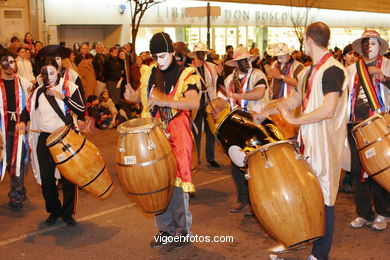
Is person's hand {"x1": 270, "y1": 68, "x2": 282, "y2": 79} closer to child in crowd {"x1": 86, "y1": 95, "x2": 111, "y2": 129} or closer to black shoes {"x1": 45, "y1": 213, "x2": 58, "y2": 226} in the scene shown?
black shoes {"x1": 45, "y1": 213, "x2": 58, "y2": 226}

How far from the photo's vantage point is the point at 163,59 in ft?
17.4

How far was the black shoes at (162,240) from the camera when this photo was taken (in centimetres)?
564

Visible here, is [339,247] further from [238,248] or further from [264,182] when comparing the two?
[264,182]

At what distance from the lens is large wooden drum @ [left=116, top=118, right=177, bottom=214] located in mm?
4750

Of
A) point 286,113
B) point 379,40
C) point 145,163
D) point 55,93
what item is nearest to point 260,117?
point 286,113

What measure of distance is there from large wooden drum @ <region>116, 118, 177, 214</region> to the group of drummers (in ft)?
1.23

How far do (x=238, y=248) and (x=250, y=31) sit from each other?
75.4 ft

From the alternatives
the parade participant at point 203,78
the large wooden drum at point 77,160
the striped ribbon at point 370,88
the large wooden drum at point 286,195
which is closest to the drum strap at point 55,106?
the large wooden drum at point 77,160

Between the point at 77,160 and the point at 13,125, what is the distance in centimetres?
185

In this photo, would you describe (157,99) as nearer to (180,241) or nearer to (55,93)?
(180,241)

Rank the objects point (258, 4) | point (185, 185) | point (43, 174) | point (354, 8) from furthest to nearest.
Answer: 1. point (354, 8)
2. point (258, 4)
3. point (43, 174)
4. point (185, 185)

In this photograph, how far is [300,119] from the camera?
14.8ft

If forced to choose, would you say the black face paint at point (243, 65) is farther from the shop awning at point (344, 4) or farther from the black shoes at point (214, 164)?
the shop awning at point (344, 4)

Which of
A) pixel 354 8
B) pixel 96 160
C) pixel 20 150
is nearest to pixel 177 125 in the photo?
pixel 96 160
